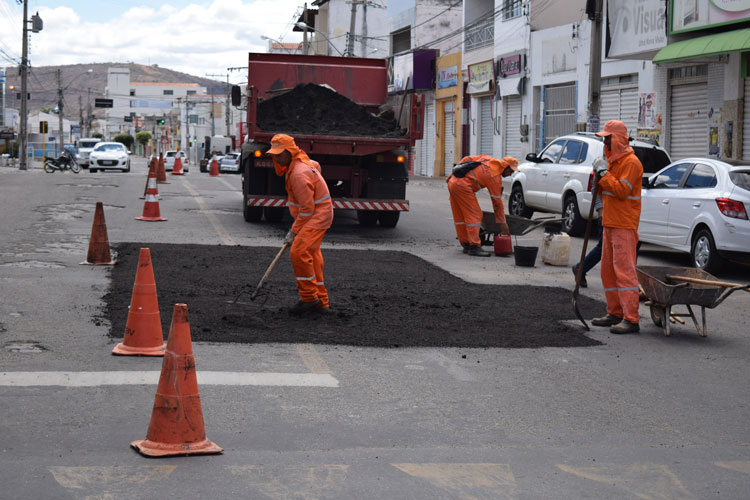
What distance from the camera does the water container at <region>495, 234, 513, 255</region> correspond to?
48.5 feet

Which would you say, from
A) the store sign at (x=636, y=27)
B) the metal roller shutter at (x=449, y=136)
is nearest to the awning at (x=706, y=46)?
the store sign at (x=636, y=27)

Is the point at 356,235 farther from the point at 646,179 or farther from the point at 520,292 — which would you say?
the point at 520,292

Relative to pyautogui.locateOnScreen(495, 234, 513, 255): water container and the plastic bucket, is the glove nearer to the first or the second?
the plastic bucket

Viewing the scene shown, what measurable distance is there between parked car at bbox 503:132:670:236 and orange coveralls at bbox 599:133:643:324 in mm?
7043

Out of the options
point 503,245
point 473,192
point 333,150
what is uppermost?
point 333,150

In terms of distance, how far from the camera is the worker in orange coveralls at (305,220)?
8.94 meters

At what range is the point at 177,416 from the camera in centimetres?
508

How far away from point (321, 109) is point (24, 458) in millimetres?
12458

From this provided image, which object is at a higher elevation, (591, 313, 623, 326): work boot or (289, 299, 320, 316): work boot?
(289, 299, 320, 316): work boot

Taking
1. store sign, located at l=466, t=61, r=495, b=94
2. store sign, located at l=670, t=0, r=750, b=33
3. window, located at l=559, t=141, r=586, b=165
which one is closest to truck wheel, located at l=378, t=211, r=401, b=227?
window, located at l=559, t=141, r=586, b=165

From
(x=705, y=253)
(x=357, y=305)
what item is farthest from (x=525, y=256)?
(x=357, y=305)

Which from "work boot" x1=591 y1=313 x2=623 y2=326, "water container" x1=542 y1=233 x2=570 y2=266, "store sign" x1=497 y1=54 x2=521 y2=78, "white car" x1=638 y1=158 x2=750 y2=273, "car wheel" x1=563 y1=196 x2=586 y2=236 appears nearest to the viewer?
"work boot" x1=591 y1=313 x2=623 y2=326

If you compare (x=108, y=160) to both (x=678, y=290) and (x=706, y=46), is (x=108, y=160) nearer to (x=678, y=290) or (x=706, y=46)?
(x=706, y=46)

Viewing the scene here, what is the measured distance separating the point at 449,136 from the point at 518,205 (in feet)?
77.6
